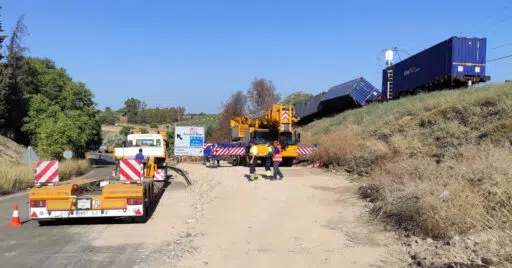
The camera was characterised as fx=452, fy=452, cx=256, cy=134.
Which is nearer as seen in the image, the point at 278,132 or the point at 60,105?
the point at 278,132

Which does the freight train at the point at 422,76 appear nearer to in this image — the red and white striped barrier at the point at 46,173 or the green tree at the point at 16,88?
the red and white striped barrier at the point at 46,173

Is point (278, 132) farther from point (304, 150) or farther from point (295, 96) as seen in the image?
point (295, 96)

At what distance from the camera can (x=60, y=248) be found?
8211 millimetres

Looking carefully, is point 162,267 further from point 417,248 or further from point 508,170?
point 508,170

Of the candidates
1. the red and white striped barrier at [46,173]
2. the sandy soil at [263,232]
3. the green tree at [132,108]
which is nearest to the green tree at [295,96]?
the sandy soil at [263,232]

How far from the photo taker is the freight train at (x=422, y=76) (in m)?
27.8

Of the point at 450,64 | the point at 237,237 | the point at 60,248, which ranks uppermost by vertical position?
the point at 450,64

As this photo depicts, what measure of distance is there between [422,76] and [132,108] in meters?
176

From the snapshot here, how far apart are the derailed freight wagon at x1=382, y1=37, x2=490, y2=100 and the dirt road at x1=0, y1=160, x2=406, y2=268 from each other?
1785 centimetres

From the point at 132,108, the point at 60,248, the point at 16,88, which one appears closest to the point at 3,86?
the point at 16,88

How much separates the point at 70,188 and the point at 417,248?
7656mm

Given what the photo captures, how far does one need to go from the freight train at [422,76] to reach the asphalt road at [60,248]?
2400cm

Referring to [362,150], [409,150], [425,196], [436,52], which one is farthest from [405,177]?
[436,52]

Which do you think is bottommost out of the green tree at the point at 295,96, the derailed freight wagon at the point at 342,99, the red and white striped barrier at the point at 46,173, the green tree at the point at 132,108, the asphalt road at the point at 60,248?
the asphalt road at the point at 60,248
